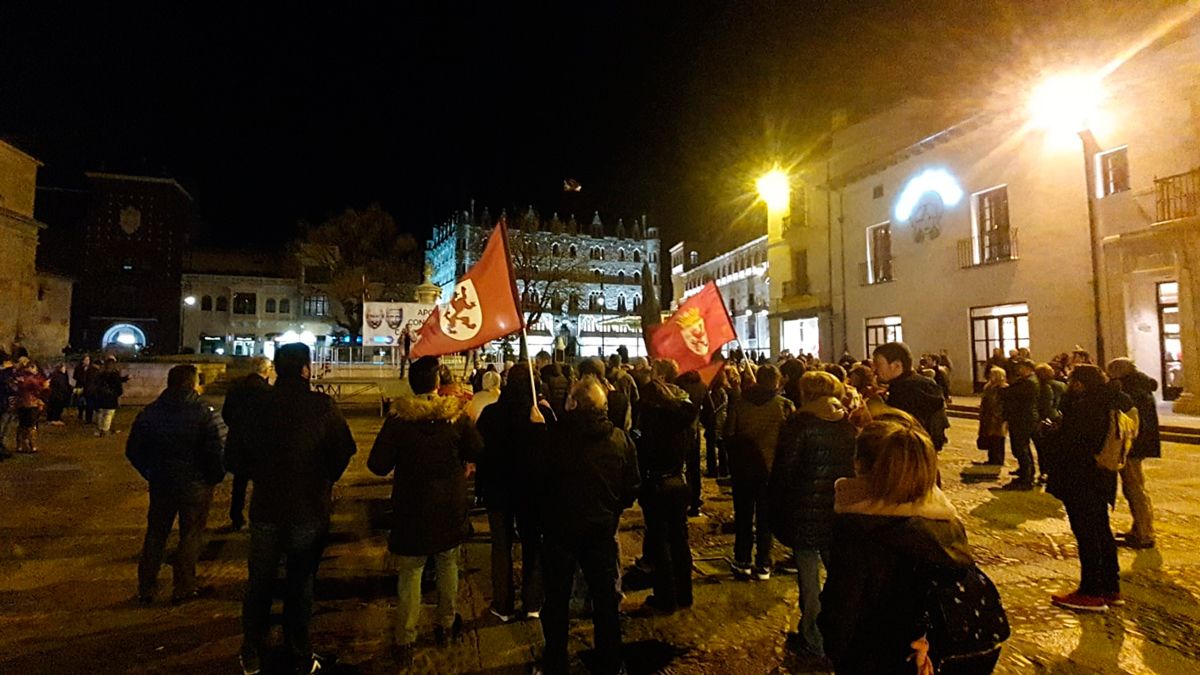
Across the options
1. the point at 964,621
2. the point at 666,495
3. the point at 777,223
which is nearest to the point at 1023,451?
the point at 666,495

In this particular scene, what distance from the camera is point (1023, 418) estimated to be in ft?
28.2

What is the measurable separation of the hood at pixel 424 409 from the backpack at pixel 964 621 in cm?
293

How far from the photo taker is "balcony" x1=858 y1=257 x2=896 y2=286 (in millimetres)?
25109

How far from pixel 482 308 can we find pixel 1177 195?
18.2 m

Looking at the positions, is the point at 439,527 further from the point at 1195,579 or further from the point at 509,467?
the point at 1195,579

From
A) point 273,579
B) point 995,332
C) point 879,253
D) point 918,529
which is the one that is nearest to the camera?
point 918,529

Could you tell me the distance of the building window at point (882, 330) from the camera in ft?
80.1

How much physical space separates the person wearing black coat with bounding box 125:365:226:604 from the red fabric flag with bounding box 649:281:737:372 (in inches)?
191

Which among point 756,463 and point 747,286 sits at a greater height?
point 747,286

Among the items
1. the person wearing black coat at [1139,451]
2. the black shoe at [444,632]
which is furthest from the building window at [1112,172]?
the black shoe at [444,632]

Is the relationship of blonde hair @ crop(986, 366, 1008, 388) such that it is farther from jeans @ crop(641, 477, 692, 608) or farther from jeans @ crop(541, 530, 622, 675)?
jeans @ crop(541, 530, 622, 675)

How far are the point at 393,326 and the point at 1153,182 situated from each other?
67.8 feet

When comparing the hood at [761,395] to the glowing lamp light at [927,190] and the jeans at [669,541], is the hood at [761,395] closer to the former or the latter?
the jeans at [669,541]

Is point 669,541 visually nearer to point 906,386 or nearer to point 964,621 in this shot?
point 906,386
